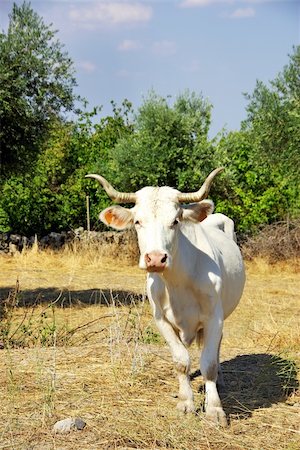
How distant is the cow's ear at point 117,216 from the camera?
5.98m

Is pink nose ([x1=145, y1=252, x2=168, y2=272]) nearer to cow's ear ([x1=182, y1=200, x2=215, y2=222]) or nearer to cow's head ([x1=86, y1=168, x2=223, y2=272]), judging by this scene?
cow's head ([x1=86, y1=168, x2=223, y2=272])

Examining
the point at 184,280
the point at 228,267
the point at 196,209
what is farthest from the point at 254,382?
the point at 196,209

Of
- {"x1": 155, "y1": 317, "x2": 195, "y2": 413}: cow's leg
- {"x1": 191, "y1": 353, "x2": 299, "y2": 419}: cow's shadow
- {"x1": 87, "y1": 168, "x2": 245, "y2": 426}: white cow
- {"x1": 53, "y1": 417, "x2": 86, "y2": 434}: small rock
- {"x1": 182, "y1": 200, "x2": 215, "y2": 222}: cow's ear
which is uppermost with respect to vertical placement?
{"x1": 182, "y1": 200, "x2": 215, "y2": 222}: cow's ear

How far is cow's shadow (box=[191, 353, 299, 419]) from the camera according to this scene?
638 centimetres

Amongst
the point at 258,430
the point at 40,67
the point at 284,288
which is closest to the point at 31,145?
the point at 40,67

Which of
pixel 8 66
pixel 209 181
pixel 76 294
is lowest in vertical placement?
pixel 76 294

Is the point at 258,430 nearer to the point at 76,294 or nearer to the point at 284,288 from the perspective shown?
the point at 76,294

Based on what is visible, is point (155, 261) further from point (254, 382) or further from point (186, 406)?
point (254, 382)

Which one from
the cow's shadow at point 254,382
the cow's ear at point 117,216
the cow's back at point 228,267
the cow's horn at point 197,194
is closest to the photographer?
the cow's horn at point 197,194

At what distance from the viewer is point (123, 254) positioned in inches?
859

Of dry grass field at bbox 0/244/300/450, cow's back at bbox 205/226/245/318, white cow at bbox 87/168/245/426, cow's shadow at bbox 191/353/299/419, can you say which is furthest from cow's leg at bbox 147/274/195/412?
cow's back at bbox 205/226/245/318

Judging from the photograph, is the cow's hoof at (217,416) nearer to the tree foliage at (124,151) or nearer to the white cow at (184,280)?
the white cow at (184,280)

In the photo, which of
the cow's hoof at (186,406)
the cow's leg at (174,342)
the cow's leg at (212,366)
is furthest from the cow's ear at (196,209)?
the cow's hoof at (186,406)

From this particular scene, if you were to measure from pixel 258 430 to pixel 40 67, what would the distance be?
10.4m
